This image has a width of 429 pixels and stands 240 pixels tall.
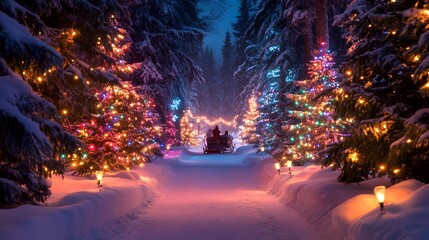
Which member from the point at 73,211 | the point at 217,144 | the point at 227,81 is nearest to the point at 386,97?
the point at 73,211

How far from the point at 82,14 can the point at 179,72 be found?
58.6 ft

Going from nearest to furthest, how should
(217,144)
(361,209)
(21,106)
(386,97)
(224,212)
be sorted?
(21,106)
(361,209)
(386,97)
(224,212)
(217,144)

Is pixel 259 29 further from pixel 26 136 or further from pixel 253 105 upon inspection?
pixel 26 136

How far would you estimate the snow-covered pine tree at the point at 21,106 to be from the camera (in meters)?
5.12

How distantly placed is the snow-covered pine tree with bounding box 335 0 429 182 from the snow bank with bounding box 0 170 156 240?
5116 mm

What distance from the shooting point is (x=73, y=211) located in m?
7.23

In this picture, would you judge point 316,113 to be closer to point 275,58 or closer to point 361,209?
point 361,209

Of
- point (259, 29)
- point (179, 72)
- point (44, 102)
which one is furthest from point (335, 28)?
point (44, 102)

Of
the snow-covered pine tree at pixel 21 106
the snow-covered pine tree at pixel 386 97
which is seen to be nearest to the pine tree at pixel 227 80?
the snow-covered pine tree at pixel 386 97

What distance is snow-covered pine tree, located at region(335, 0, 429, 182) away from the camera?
729cm

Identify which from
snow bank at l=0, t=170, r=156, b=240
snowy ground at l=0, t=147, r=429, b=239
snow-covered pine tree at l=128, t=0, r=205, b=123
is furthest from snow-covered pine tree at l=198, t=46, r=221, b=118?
snow bank at l=0, t=170, r=156, b=240

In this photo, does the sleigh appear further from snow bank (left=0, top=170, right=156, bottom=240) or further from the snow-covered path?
snow bank (left=0, top=170, right=156, bottom=240)

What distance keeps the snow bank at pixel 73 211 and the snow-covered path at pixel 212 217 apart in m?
0.37

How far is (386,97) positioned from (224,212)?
4642 millimetres
